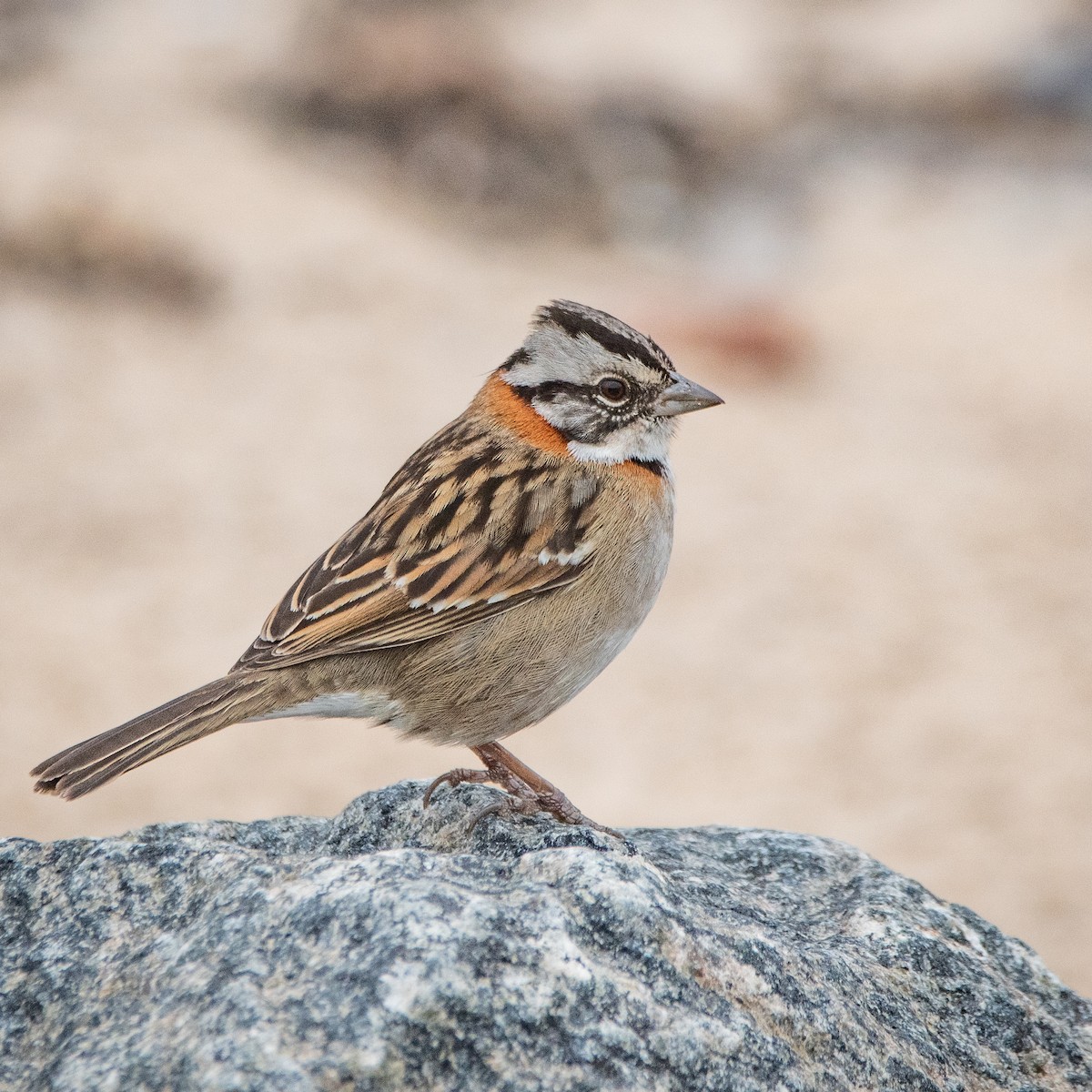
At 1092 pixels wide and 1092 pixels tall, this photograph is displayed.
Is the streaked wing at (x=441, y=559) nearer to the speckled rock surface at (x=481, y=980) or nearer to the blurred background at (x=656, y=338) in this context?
the speckled rock surface at (x=481, y=980)

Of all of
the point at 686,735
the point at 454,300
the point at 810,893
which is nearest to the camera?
the point at 810,893

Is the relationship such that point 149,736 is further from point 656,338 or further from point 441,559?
point 656,338

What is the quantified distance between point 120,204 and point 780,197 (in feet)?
32.0

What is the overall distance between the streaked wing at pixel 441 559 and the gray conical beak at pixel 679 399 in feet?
1.38

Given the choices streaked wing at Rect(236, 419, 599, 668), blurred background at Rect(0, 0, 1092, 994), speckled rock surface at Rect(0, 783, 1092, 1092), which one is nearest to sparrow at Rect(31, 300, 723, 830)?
streaked wing at Rect(236, 419, 599, 668)

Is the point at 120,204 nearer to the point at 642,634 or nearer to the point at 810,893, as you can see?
the point at 642,634

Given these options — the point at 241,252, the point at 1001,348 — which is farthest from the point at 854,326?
the point at 241,252

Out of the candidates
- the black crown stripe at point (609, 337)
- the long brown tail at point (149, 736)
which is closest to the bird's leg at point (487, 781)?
the long brown tail at point (149, 736)

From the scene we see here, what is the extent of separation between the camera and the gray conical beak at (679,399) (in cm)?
564

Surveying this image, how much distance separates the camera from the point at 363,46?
22.8m

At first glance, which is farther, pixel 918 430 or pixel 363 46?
pixel 363 46

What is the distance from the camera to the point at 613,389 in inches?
222

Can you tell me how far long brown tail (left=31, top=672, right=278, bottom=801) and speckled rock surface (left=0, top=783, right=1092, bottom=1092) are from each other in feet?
2.07

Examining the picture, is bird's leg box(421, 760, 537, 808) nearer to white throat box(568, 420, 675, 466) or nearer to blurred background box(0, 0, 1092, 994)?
white throat box(568, 420, 675, 466)
